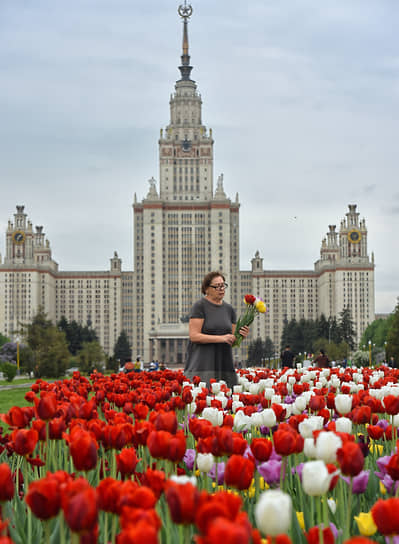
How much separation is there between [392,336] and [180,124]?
9212cm

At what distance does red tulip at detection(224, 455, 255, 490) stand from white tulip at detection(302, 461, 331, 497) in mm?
228

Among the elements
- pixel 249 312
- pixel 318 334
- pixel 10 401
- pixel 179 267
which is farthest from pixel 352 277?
pixel 249 312

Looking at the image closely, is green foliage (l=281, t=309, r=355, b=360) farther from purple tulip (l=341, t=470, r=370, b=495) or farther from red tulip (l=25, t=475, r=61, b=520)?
red tulip (l=25, t=475, r=61, b=520)

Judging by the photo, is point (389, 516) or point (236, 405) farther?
point (236, 405)

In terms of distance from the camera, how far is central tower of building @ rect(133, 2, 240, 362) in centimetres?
11806

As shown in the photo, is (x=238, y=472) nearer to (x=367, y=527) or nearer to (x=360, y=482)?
(x=367, y=527)

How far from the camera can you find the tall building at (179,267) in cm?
11806

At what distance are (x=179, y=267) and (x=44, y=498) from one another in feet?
386

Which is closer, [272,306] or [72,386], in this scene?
[72,386]

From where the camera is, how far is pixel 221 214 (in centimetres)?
11806

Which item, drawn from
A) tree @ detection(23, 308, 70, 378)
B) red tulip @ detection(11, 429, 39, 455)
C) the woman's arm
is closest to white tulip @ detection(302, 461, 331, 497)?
red tulip @ detection(11, 429, 39, 455)

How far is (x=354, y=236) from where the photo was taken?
388 feet

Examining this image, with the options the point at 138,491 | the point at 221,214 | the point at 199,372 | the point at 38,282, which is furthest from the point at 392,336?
the point at 38,282

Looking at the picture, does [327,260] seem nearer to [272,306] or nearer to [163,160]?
[272,306]
